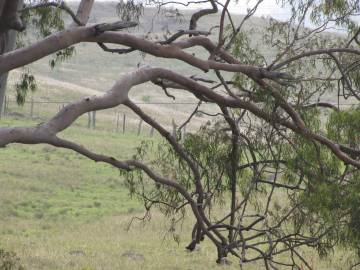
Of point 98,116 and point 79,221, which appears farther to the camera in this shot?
point 98,116

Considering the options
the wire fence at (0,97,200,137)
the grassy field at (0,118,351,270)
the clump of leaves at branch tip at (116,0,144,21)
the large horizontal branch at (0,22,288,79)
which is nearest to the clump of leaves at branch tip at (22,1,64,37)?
the clump of leaves at branch tip at (116,0,144,21)

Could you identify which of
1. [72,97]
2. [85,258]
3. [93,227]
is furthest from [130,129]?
[85,258]

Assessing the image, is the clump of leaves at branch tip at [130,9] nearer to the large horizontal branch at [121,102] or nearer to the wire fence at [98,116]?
the large horizontal branch at [121,102]

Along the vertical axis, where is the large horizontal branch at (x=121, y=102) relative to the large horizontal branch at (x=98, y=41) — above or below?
below

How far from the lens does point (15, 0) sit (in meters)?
8.98

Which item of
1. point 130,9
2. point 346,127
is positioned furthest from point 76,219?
point 346,127

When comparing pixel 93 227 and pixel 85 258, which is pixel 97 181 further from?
pixel 85 258

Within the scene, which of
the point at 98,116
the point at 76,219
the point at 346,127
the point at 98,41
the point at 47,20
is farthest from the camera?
the point at 98,116

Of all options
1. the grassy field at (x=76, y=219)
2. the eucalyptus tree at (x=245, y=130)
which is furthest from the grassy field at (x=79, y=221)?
the eucalyptus tree at (x=245, y=130)

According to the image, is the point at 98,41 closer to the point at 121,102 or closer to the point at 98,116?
the point at 121,102

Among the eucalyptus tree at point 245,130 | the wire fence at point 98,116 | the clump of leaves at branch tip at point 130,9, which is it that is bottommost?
the wire fence at point 98,116

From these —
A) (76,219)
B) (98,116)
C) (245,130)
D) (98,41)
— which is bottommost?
(98,116)

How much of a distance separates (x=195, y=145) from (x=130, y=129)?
3251cm

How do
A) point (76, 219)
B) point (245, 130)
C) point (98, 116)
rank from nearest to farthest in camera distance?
point (245, 130)
point (76, 219)
point (98, 116)
